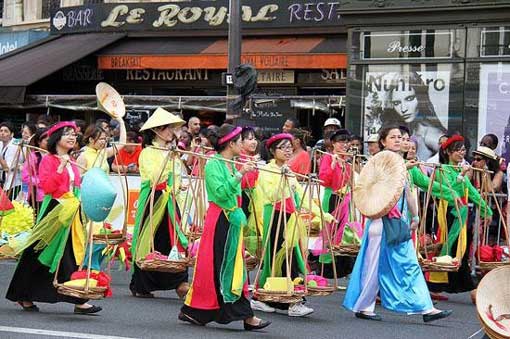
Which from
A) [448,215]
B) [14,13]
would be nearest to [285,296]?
[448,215]

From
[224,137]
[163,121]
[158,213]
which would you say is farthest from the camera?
[158,213]

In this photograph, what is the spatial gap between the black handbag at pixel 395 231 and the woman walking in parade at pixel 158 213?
192 centimetres

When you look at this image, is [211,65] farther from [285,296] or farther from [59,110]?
[285,296]

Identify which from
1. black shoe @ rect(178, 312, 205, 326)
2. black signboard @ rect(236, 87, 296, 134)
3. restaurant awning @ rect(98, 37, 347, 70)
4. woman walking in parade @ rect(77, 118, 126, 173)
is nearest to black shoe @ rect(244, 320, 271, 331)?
black shoe @ rect(178, 312, 205, 326)

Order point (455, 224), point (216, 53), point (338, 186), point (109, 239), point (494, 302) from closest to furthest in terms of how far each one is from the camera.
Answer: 1. point (494, 302)
2. point (109, 239)
3. point (455, 224)
4. point (338, 186)
5. point (216, 53)

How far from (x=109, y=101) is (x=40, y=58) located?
11861 millimetres

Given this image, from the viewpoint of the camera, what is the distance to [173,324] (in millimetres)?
8633

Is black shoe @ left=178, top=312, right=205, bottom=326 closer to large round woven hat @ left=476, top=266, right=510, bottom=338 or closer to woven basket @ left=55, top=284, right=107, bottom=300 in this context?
woven basket @ left=55, top=284, right=107, bottom=300

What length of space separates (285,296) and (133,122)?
456 inches

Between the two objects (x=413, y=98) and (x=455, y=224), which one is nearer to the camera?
(x=455, y=224)

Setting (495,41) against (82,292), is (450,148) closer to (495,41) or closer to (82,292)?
(82,292)

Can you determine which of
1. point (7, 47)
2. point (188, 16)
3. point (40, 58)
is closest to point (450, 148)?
point (188, 16)

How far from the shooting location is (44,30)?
25188 mm

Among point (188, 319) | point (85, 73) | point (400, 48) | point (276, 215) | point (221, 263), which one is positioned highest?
point (400, 48)
